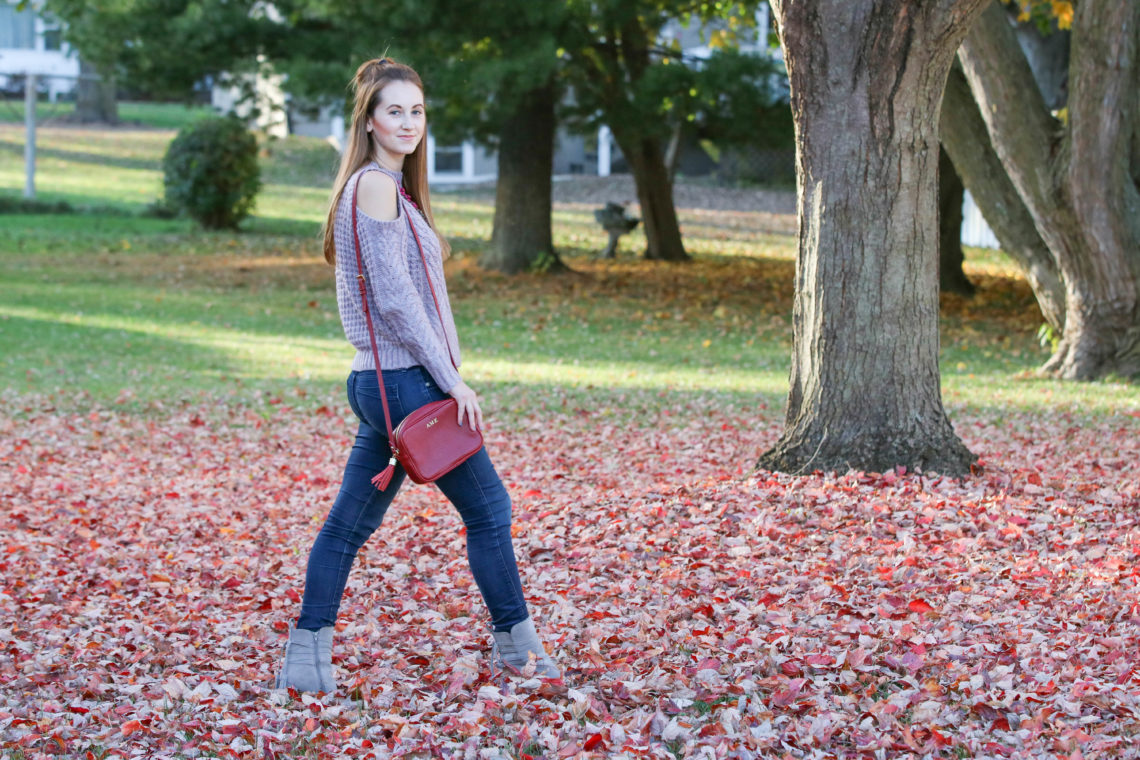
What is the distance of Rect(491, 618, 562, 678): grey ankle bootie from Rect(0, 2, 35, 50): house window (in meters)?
46.5

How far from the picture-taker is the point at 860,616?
14.4 feet

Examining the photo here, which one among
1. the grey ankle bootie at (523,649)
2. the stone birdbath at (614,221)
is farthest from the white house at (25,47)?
the grey ankle bootie at (523,649)

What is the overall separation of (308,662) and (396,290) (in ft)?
4.07

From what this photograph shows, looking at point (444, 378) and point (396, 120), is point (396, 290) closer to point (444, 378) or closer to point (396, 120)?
point (444, 378)

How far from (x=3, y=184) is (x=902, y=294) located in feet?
88.7

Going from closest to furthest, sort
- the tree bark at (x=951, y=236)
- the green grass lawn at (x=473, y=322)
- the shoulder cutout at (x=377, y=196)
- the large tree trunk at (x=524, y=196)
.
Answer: the shoulder cutout at (x=377, y=196) → the green grass lawn at (x=473, y=322) → the tree bark at (x=951, y=236) → the large tree trunk at (x=524, y=196)

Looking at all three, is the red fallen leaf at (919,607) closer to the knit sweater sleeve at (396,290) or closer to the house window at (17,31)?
the knit sweater sleeve at (396,290)

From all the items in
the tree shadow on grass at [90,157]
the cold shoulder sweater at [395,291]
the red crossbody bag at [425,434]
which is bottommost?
the red crossbody bag at [425,434]

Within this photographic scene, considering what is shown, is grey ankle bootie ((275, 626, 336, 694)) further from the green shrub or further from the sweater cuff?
the green shrub

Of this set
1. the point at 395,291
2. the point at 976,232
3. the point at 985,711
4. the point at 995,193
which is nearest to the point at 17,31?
the point at 976,232

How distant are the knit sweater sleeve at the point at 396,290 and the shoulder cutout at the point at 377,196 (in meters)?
0.02

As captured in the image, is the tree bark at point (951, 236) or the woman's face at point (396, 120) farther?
the tree bark at point (951, 236)

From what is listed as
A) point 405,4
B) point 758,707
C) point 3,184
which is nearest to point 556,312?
point 405,4

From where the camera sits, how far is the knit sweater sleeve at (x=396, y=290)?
350 centimetres
